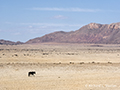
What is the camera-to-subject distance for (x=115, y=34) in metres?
154

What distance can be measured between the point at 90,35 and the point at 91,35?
649 mm

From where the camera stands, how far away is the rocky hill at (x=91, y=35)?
153 metres

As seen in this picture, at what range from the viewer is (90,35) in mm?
164125

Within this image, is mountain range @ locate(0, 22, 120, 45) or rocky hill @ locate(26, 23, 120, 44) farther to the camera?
rocky hill @ locate(26, 23, 120, 44)

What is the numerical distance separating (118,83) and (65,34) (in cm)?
16107

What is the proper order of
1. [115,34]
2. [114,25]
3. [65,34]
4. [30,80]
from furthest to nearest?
1. [65,34]
2. [114,25]
3. [115,34]
4. [30,80]

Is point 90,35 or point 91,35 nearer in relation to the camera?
point 91,35

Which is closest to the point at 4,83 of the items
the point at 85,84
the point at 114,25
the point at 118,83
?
the point at 85,84

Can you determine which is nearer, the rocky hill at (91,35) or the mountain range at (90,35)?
the mountain range at (90,35)

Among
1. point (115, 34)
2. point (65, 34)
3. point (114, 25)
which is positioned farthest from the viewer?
point (65, 34)

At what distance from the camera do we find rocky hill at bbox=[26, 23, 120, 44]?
502ft

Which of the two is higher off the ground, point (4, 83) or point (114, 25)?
point (114, 25)

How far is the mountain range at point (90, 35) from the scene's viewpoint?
153m

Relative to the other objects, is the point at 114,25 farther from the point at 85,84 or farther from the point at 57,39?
the point at 85,84
